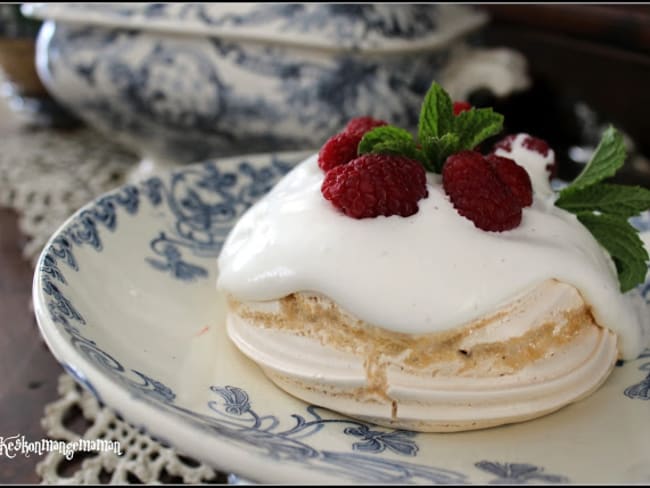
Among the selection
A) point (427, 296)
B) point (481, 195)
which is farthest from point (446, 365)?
point (481, 195)

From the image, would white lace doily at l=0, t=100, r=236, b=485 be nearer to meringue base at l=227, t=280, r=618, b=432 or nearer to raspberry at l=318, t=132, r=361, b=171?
meringue base at l=227, t=280, r=618, b=432

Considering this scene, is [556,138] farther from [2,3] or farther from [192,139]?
[2,3]

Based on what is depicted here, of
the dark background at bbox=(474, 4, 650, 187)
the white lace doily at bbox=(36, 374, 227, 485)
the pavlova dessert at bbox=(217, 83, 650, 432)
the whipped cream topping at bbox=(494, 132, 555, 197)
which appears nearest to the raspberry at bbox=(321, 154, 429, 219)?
the pavlova dessert at bbox=(217, 83, 650, 432)

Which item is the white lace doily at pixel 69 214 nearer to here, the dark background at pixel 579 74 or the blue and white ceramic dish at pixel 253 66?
the blue and white ceramic dish at pixel 253 66

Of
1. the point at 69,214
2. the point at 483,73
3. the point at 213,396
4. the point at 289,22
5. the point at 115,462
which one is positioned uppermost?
the point at 289,22

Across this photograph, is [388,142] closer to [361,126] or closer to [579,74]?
[361,126]

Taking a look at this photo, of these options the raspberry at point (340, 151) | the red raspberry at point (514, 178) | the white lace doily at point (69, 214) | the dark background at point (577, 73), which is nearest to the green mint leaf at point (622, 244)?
the red raspberry at point (514, 178)
